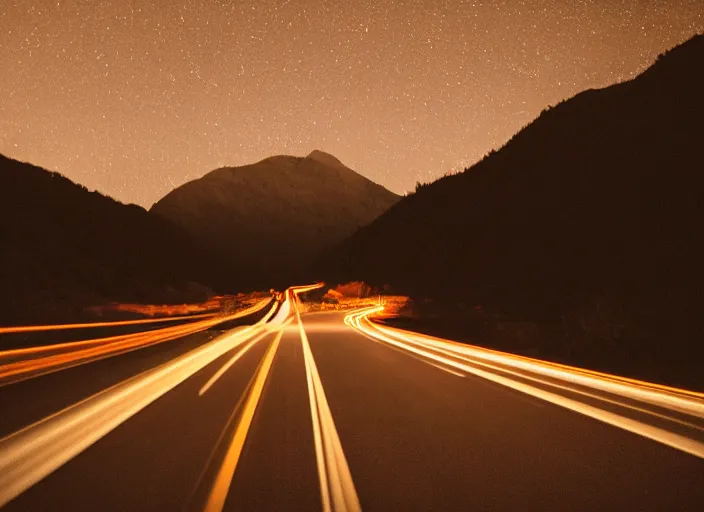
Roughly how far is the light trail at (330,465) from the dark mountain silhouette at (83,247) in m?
80.2

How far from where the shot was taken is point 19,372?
36.1 feet

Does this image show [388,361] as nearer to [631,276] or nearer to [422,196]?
[631,276]

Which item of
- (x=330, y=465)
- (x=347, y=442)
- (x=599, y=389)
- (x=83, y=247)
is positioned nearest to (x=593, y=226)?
(x=599, y=389)

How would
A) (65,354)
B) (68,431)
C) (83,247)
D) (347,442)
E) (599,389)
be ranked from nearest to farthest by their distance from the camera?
1. (347,442)
2. (68,431)
3. (599,389)
4. (65,354)
5. (83,247)

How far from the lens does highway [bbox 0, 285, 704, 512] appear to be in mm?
4406

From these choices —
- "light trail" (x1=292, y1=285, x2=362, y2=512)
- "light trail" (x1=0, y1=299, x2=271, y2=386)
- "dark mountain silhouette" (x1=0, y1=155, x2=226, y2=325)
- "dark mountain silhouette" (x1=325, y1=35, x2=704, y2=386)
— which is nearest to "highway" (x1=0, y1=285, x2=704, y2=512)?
"light trail" (x1=292, y1=285, x2=362, y2=512)

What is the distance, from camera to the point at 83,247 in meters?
129

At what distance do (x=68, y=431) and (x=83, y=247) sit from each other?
5362 inches

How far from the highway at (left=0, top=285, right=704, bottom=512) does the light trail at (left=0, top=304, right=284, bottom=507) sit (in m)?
0.02

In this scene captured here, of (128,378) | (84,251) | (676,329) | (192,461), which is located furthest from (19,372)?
(84,251)

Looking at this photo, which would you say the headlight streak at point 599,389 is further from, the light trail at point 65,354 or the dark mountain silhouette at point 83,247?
the dark mountain silhouette at point 83,247

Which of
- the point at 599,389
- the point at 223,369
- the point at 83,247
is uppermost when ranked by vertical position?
the point at 83,247

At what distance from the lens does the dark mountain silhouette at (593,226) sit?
48.7m

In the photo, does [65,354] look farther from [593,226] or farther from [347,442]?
[593,226]
